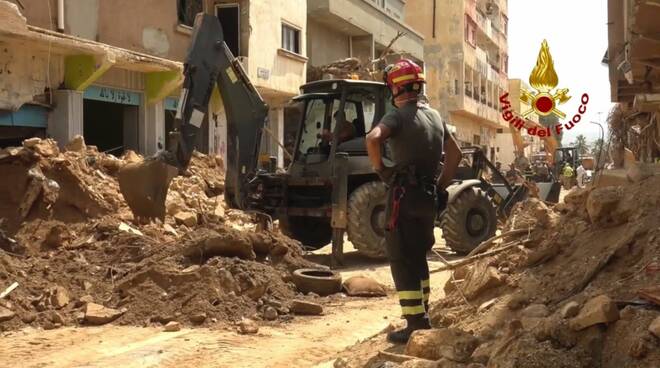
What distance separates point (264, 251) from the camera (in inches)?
333

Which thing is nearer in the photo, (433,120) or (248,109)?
(433,120)

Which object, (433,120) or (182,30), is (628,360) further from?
(182,30)

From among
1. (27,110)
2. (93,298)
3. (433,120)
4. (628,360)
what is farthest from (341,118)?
(628,360)

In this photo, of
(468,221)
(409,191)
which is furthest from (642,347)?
(468,221)

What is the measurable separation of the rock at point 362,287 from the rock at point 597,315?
182 inches

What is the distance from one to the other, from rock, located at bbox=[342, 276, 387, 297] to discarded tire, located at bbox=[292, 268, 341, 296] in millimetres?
134

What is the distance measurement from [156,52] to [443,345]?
1365 cm

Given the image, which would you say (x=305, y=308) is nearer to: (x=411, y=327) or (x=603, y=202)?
(x=411, y=327)

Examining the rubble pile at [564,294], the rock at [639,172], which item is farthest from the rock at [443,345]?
the rock at [639,172]

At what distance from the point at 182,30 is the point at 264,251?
10027mm

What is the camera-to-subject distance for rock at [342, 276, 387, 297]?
802cm

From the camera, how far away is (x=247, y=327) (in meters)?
6.27

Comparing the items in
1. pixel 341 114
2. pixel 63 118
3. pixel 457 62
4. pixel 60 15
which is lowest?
pixel 341 114

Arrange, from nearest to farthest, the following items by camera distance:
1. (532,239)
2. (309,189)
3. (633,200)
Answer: (633,200), (532,239), (309,189)
